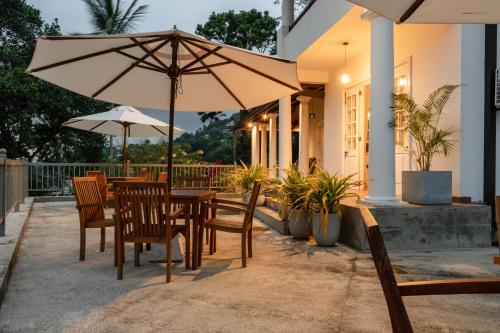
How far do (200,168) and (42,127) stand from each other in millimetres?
6892

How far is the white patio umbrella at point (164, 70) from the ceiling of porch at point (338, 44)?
208cm

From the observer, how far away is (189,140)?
32531mm

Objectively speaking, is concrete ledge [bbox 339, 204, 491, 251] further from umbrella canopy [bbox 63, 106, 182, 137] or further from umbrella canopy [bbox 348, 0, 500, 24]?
umbrella canopy [bbox 63, 106, 182, 137]

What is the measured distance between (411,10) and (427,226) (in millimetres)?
3629

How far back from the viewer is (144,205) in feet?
12.6

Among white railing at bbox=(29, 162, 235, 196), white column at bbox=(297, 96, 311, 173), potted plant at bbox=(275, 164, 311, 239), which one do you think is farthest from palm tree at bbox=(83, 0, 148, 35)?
potted plant at bbox=(275, 164, 311, 239)

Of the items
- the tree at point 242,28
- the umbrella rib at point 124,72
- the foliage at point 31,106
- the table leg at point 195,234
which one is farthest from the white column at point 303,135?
the tree at point 242,28

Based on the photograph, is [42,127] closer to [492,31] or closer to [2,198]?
[2,198]

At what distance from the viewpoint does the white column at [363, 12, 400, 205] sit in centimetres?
572

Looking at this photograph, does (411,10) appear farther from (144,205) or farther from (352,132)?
(352,132)

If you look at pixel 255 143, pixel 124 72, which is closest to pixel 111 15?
pixel 255 143

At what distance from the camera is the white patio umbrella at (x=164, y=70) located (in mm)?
4317

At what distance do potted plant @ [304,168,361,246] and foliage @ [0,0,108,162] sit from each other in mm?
12067

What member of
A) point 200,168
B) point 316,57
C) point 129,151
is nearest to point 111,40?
point 316,57
